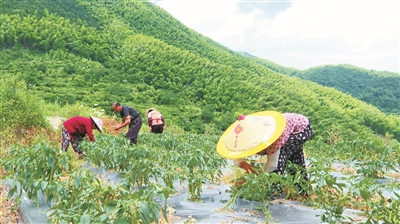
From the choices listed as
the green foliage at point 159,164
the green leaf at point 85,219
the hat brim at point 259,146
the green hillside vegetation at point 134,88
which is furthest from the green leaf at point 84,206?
the green hillside vegetation at point 134,88

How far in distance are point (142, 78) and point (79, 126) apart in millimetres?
25786

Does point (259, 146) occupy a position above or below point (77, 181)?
above

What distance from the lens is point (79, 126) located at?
6184 millimetres

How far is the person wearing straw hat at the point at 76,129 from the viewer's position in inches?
239

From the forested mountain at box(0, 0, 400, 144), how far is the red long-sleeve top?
14.1 meters

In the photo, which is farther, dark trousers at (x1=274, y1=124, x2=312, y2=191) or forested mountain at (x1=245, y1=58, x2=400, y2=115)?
forested mountain at (x1=245, y1=58, x2=400, y2=115)

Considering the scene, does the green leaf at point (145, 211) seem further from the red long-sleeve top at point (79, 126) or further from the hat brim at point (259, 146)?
the red long-sleeve top at point (79, 126)

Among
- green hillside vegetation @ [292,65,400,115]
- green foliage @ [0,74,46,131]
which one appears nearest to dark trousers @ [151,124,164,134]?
green foliage @ [0,74,46,131]

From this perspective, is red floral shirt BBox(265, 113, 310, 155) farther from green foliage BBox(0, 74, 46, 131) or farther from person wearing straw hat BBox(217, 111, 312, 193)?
green foliage BBox(0, 74, 46, 131)

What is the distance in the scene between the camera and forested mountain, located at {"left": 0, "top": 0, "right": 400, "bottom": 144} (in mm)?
24656

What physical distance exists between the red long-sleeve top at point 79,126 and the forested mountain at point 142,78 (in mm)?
14134

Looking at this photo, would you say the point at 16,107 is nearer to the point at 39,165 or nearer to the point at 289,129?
the point at 39,165

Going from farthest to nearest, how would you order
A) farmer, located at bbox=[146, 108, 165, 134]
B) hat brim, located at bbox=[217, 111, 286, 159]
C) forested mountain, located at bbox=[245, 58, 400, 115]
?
1. forested mountain, located at bbox=[245, 58, 400, 115]
2. farmer, located at bbox=[146, 108, 165, 134]
3. hat brim, located at bbox=[217, 111, 286, 159]

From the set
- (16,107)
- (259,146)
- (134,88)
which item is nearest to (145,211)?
(259,146)
